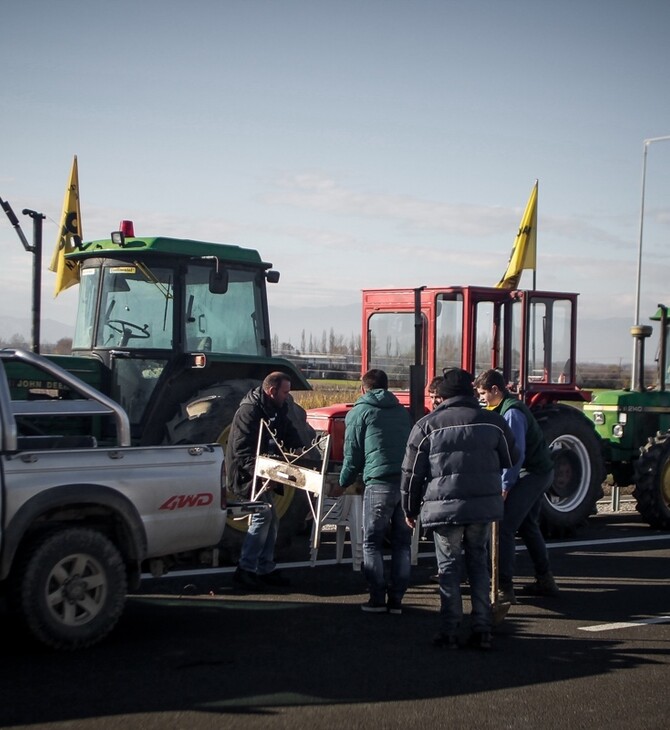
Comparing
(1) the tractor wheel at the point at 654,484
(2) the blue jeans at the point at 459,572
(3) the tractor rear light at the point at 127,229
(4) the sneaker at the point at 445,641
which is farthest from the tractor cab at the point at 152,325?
(1) the tractor wheel at the point at 654,484

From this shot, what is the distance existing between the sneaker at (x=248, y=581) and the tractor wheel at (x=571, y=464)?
480cm

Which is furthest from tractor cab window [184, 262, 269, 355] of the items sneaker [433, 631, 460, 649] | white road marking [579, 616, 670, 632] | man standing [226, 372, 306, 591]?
white road marking [579, 616, 670, 632]

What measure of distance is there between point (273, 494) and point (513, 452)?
127 inches

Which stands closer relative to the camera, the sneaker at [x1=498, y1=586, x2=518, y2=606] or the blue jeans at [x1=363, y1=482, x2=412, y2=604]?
the blue jeans at [x1=363, y1=482, x2=412, y2=604]

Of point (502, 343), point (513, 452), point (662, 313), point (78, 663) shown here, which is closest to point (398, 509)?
point (513, 452)

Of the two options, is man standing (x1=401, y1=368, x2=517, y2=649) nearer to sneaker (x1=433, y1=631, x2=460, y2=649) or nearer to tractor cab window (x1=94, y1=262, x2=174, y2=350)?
sneaker (x1=433, y1=631, x2=460, y2=649)

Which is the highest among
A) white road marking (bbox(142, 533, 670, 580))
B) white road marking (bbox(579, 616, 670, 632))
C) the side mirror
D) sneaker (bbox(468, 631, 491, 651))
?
the side mirror

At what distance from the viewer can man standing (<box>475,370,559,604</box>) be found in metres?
9.12

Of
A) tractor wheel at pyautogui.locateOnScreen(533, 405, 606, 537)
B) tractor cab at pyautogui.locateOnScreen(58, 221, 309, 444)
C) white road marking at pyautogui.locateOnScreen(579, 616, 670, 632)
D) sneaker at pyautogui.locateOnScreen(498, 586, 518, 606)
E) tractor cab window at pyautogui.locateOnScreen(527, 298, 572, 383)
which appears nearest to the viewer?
white road marking at pyautogui.locateOnScreen(579, 616, 670, 632)

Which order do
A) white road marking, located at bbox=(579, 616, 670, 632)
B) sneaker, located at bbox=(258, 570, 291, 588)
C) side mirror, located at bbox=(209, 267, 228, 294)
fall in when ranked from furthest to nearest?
side mirror, located at bbox=(209, 267, 228, 294) → sneaker, located at bbox=(258, 570, 291, 588) → white road marking, located at bbox=(579, 616, 670, 632)

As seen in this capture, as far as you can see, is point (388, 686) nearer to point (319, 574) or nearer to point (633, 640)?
point (633, 640)

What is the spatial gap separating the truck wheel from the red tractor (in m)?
5.49

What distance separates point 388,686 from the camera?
261 inches

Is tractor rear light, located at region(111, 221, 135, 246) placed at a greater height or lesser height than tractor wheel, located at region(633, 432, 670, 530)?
greater
